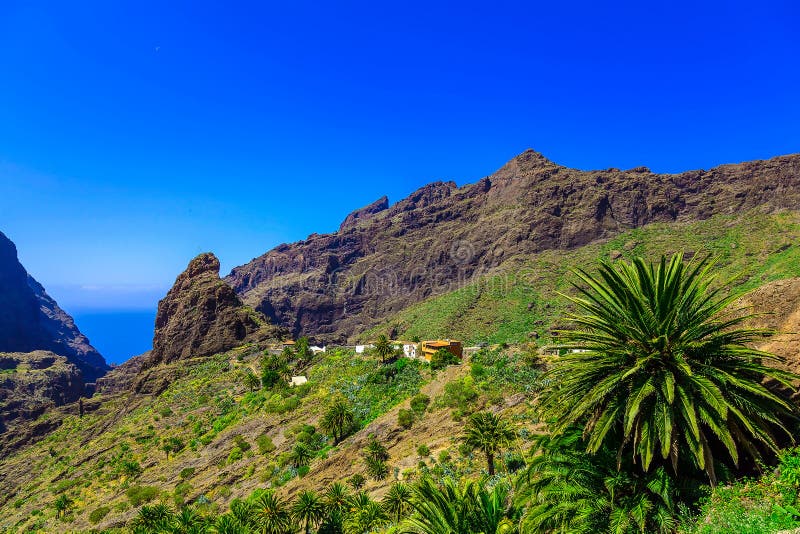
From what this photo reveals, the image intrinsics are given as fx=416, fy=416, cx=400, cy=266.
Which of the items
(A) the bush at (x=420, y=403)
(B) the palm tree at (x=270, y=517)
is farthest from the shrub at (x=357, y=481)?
(A) the bush at (x=420, y=403)

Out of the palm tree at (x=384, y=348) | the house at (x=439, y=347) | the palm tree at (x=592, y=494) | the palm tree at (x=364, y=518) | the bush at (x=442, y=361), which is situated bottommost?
the palm tree at (x=364, y=518)

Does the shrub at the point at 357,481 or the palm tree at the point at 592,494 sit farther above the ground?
the palm tree at the point at 592,494

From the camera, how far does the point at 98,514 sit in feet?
162

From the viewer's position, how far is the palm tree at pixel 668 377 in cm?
979

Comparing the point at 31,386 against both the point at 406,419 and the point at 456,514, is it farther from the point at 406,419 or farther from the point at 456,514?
the point at 456,514

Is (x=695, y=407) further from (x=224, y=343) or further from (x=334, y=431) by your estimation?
(x=224, y=343)

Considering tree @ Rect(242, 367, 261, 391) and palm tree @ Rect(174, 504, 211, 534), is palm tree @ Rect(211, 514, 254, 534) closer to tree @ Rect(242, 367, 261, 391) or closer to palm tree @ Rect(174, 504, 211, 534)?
palm tree @ Rect(174, 504, 211, 534)

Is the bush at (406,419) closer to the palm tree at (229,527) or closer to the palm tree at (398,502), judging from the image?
the palm tree at (398,502)

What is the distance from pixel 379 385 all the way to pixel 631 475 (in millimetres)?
49479

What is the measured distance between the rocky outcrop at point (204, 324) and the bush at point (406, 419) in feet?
234

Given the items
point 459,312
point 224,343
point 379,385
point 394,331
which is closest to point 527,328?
point 459,312

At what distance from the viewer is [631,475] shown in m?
11.1

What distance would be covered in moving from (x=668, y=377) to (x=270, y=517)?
32.8 m

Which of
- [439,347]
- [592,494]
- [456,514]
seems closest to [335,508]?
[456,514]
